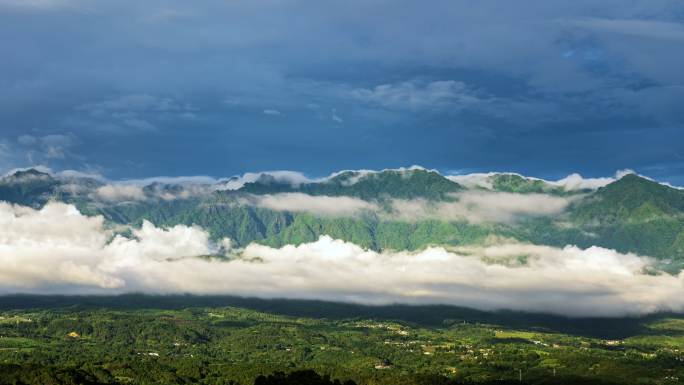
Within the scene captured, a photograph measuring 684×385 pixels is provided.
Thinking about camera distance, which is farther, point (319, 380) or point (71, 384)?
point (71, 384)

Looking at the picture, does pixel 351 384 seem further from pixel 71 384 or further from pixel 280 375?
pixel 71 384

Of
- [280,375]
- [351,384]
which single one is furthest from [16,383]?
[351,384]

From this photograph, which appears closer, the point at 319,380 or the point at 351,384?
the point at 319,380

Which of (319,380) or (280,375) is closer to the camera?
(319,380)

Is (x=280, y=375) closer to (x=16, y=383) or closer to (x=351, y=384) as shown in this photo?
(x=351, y=384)

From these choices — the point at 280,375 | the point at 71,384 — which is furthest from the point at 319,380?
the point at 71,384

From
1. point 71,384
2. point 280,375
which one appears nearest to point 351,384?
point 280,375

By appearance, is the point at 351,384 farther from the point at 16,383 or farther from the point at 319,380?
the point at 16,383
